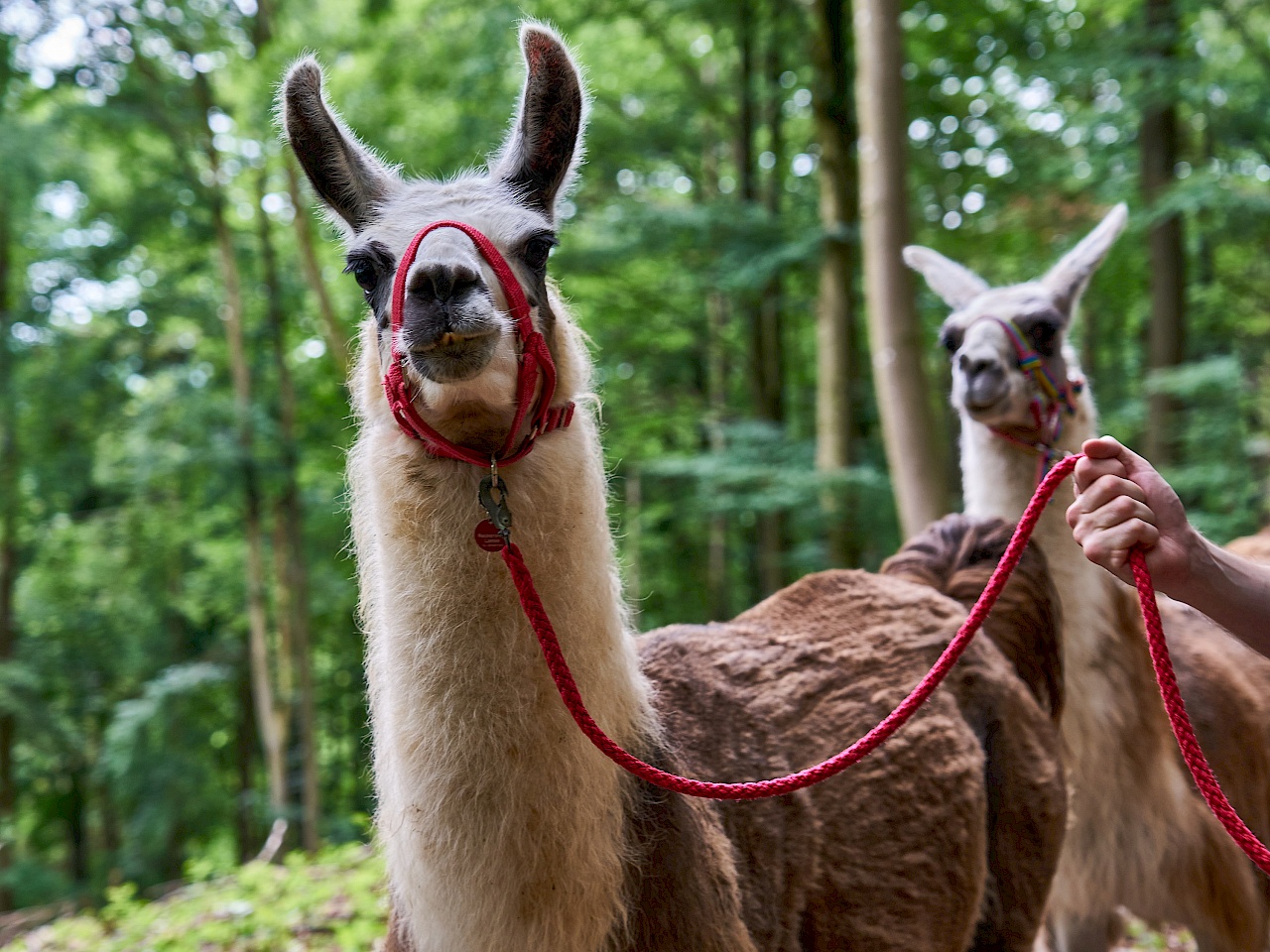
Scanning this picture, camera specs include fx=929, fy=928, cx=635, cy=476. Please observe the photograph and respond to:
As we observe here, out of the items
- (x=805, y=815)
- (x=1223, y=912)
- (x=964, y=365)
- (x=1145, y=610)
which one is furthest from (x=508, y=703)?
(x=1223, y=912)

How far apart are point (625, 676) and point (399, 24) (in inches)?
412

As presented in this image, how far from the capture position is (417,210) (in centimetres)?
203

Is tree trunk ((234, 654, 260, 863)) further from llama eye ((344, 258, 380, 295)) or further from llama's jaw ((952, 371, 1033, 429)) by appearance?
llama eye ((344, 258, 380, 295))

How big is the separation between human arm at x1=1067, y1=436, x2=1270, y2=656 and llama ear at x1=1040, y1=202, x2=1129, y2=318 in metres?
2.72

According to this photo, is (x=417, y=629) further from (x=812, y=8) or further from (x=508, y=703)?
(x=812, y=8)

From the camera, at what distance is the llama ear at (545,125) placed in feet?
6.93

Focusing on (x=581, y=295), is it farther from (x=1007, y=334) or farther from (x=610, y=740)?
(x=610, y=740)

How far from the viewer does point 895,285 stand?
19.2ft

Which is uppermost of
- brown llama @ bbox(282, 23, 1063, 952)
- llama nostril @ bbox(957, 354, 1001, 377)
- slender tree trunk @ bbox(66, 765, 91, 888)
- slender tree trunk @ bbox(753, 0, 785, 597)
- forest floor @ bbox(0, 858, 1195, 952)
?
slender tree trunk @ bbox(753, 0, 785, 597)

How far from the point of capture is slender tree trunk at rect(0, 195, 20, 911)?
488 inches

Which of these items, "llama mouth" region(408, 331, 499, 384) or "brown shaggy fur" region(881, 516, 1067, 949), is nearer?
"llama mouth" region(408, 331, 499, 384)

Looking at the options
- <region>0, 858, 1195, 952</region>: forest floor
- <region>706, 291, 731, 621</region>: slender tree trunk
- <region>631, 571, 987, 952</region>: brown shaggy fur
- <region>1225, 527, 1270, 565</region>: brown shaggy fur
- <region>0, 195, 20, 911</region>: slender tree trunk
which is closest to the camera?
<region>631, 571, 987, 952</region>: brown shaggy fur

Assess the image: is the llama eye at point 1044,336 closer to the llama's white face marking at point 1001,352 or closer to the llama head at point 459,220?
the llama's white face marking at point 1001,352

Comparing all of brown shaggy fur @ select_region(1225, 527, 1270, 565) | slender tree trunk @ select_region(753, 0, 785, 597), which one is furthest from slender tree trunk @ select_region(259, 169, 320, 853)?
brown shaggy fur @ select_region(1225, 527, 1270, 565)
